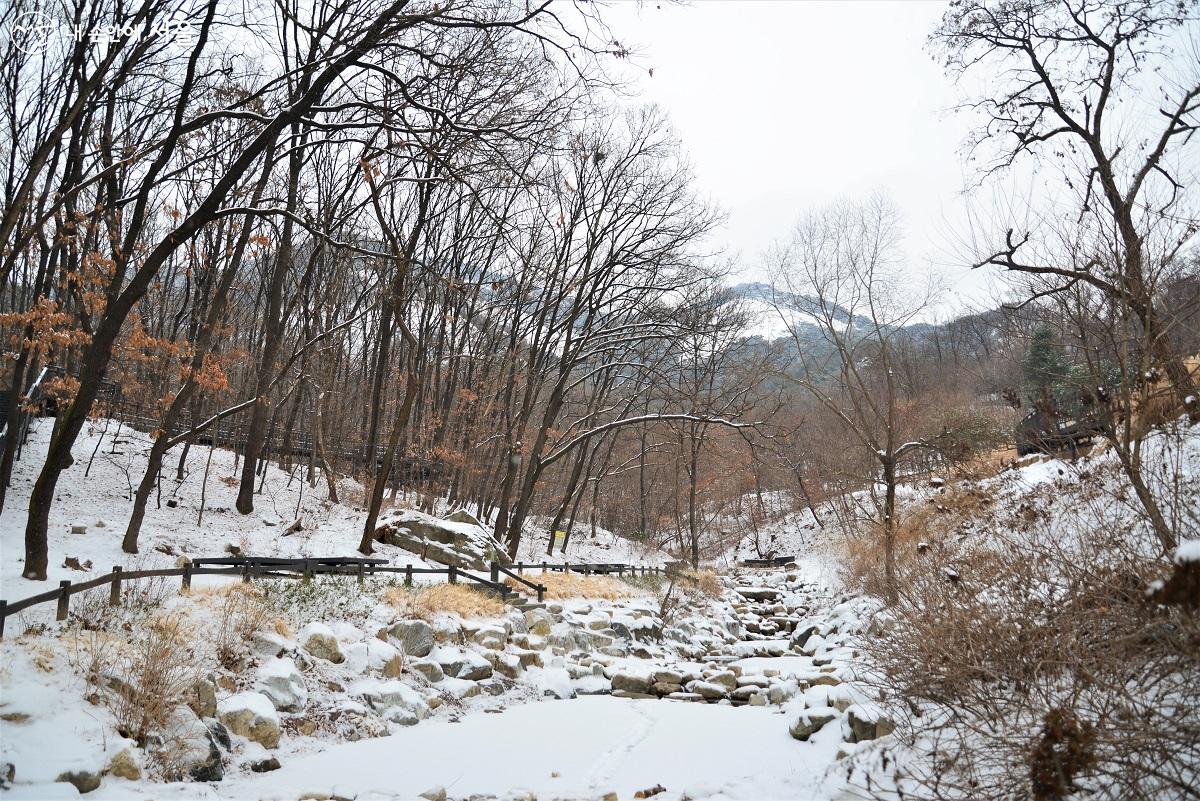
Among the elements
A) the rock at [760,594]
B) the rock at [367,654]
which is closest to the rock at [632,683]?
the rock at [367,654]


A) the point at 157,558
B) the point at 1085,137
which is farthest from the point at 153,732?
the point at 1085,137

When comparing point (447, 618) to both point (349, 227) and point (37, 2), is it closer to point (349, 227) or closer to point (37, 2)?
point (37, 2)

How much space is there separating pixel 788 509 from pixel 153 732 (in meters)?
38.5

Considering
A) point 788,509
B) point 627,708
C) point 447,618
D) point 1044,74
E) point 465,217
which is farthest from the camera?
point 788,509

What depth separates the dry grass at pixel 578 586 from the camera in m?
15.0

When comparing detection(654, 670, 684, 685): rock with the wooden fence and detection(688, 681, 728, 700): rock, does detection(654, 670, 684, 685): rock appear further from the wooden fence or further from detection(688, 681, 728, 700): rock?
the wooden fence

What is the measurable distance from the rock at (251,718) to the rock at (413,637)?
2793 millimetres

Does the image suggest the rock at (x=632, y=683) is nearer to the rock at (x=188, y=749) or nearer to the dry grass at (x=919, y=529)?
the dry grass at (x=919, y=529)

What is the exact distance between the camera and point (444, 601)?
10.9 meters

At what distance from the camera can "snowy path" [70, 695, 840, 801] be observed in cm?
559

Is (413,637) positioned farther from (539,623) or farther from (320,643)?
(539,623)

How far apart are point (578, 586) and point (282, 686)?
963 centimetres

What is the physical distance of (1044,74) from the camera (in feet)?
40.4

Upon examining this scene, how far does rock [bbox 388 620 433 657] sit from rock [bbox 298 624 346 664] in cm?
110
